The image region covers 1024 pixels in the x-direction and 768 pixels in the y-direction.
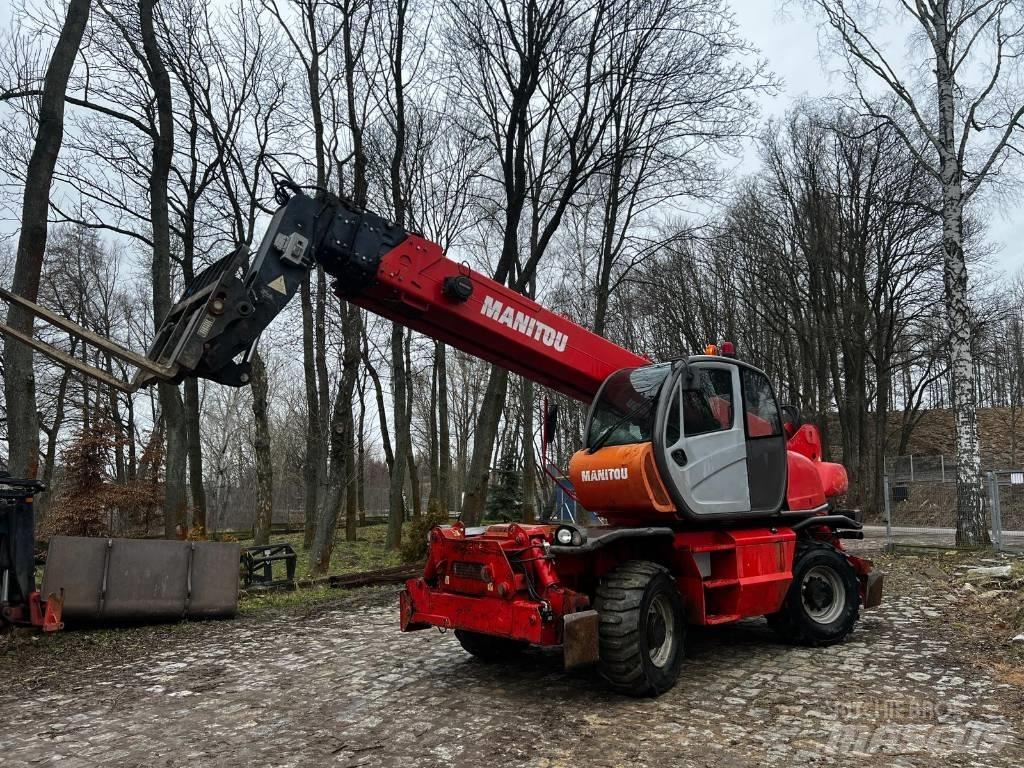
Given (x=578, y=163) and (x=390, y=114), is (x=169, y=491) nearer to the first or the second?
(x=390, y=114)

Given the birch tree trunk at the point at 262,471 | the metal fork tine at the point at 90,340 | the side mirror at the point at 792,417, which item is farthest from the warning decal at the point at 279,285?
the birch tree trunk at the point at 262,471

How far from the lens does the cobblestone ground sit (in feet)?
15.5

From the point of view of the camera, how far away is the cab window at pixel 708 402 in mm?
6738

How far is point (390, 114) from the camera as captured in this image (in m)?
17.0

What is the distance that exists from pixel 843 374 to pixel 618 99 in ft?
60.4

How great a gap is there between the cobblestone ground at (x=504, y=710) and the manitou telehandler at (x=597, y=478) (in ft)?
1.50

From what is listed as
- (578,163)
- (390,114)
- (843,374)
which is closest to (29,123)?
(390,114)

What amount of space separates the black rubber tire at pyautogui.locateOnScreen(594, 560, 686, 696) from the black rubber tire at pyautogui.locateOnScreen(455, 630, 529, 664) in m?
1.42

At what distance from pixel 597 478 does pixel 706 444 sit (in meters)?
1.02

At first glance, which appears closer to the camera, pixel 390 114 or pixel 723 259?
pixel 390 114

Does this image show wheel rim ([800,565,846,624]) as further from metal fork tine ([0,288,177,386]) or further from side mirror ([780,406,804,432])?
metal fork tine ([0,288,177,386])

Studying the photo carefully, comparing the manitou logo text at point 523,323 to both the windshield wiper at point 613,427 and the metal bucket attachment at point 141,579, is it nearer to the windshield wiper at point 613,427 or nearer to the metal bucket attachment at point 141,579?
the windshield wiper at point 613,427

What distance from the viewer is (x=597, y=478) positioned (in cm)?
681

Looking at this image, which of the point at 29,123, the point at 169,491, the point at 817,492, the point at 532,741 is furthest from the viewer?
the point at 169,491
